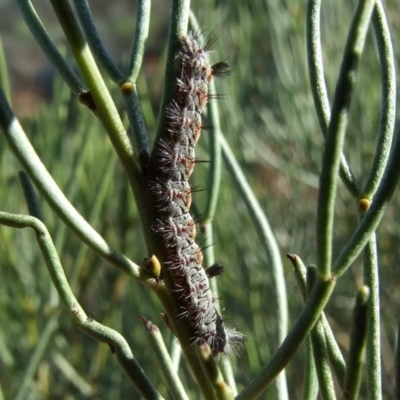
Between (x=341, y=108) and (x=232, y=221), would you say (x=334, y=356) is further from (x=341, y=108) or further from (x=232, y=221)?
(x=232, y=221)

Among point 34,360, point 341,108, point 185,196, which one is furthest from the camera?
point 34,360

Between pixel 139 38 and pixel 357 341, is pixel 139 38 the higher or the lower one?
the higher one

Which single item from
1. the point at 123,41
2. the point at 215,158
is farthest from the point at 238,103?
the point at 123,41

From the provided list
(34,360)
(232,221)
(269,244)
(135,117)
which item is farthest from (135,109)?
(232,221)

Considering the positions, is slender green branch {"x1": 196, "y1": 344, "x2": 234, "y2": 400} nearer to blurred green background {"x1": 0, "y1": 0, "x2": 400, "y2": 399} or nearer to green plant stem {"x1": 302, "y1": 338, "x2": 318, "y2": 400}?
green plant stem {"x1": 302, "y1": 338, "x2": 318, "y2": 400}

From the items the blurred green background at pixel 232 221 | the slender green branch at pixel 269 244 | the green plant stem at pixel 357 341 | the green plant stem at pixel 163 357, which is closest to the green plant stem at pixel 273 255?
the slender green branch at pixel 269 244

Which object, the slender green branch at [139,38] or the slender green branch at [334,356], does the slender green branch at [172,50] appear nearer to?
the slender green branch at [139,38]

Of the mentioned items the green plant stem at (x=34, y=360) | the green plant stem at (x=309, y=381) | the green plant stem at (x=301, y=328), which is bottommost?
the green plant stem at (x=34, y=360)
